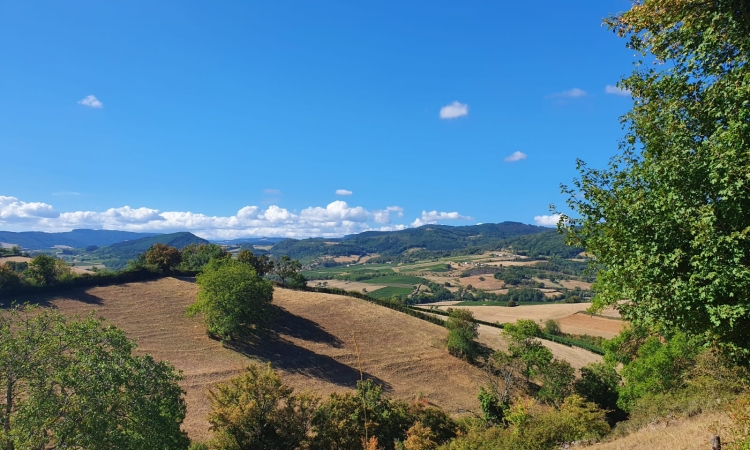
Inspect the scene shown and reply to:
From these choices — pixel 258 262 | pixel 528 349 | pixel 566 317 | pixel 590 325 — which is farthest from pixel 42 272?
pixel 566 317

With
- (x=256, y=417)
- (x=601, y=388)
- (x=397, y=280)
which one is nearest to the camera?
(x=256, y=417)

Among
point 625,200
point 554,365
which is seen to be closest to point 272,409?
point 625,200

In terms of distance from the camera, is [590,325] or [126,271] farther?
[590,325]

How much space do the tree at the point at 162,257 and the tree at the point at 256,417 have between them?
5271 cm

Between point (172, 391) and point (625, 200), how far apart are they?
19948 millimetres

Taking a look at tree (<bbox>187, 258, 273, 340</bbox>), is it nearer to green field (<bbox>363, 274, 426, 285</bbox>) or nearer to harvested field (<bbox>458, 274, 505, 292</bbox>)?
harvested field (<bbox>458, 274, 505, 292</bbox>)

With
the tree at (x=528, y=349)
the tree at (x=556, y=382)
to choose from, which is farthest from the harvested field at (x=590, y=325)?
the tree at (x=556, y=382)

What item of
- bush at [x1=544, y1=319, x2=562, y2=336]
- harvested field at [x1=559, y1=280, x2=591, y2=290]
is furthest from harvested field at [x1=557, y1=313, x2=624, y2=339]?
harvested field at [x1=559, y1=280, x2=591, y2=290]

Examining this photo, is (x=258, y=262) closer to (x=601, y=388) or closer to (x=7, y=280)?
(x=7, y=280)

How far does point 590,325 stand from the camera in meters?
79.3

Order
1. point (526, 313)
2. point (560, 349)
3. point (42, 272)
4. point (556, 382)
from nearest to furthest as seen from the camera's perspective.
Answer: point (556, 382) < point (42, 272) < point (560, 349) < point (526, 313)

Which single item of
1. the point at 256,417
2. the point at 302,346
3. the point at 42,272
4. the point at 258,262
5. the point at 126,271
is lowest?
the point at 302,346

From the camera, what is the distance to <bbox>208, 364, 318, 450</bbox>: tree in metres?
19.1

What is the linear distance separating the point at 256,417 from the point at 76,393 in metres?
8.17
